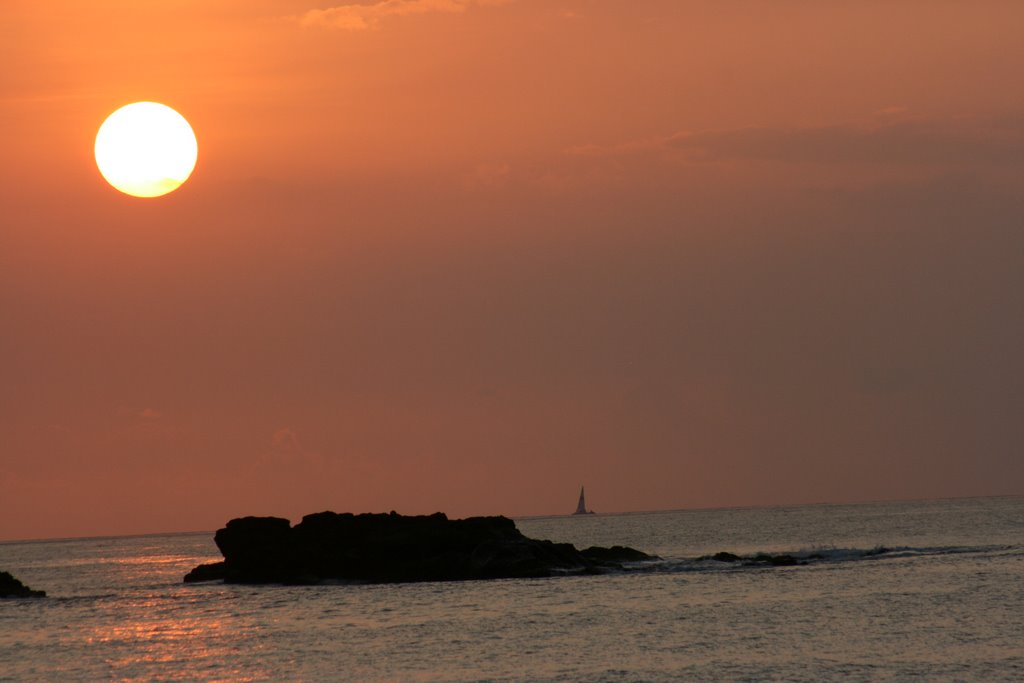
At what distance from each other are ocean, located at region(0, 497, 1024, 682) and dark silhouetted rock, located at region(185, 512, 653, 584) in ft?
14.2

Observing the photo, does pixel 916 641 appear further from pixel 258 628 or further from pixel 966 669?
pixel 258 628

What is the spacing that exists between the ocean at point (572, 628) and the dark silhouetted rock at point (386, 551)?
14.2 feet

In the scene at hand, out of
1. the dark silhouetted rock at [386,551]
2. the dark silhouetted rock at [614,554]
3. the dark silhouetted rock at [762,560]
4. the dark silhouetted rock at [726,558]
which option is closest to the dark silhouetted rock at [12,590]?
the dark silhouetted rock at [386,551]

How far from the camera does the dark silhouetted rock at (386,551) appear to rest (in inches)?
4013

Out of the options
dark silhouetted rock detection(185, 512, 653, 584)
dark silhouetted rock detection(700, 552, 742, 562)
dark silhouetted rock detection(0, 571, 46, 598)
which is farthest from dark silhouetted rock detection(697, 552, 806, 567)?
dark silhouetted rock detection(0, 571, 46, 598)

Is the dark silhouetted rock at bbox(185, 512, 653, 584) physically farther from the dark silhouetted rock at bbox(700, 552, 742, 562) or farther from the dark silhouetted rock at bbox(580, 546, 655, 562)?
the dark silhouetted rock at bbox(700, 552, 742, 562)

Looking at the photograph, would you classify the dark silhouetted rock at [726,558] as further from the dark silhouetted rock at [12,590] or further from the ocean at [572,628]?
the dark silhouetted rock at [12,590]

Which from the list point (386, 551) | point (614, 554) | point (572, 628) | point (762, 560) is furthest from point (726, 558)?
point (572, 628)

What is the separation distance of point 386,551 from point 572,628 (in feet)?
136

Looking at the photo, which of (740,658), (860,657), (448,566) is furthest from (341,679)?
(448,566)

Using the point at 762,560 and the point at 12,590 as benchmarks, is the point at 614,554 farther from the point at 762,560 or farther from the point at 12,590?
the point at 12,590

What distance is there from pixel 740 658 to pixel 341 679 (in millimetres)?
14539

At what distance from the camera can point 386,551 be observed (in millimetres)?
104812

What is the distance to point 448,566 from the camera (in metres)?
102
